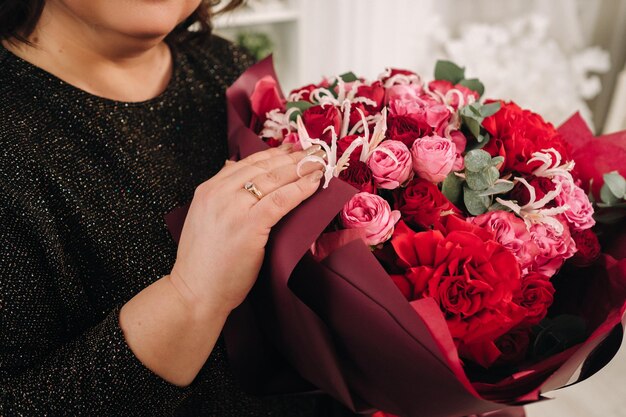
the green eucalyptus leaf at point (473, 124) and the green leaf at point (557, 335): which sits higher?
the green eucalyptus leaf at point (473, 124)

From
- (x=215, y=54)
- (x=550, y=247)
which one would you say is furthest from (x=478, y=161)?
(x=215, y=54)

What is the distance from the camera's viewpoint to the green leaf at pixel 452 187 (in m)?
0.57

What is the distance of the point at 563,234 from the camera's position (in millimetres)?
553

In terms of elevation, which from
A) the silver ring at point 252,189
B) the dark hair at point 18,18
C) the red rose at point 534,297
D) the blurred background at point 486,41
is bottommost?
the blurred background at point 486,41

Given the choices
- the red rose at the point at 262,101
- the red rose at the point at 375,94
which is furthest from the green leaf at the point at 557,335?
the red rose at the point at 262,101

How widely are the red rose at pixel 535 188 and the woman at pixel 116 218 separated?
9.6 inches

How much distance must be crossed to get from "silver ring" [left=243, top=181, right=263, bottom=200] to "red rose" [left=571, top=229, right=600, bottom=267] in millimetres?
370

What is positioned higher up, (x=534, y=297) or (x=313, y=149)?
(x=313, y=149)

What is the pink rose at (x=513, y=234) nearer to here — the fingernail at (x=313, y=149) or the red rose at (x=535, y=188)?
the red rose at (x=535, y=188)

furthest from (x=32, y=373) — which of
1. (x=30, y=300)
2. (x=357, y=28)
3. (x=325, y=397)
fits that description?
(x=357, y=28)

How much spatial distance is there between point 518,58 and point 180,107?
5.40ft

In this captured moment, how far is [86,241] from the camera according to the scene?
0.70 m

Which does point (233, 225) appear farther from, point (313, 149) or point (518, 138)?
point (518, 138)

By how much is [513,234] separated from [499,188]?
0.18ft
